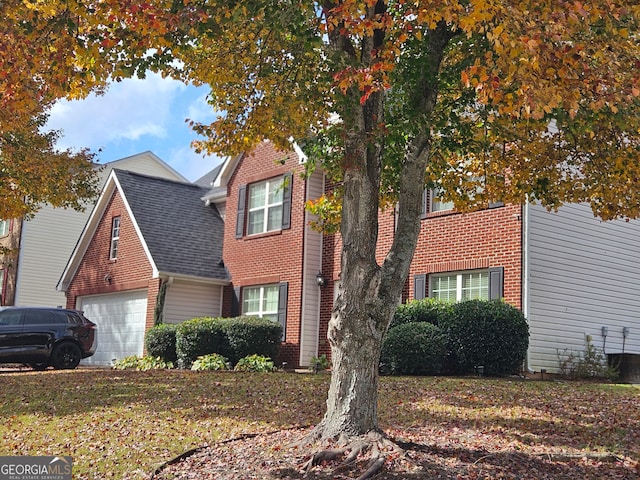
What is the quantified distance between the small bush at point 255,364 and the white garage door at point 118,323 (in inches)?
233

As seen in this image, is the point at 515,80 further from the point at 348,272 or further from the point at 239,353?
the point at 239,353

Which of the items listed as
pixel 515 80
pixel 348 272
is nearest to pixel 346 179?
pixel 348 272

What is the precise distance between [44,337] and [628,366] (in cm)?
1426

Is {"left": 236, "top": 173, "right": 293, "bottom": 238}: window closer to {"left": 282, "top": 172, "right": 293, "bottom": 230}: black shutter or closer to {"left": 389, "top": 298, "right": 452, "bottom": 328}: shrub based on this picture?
{"left": 282, "top": 172, "right": 293, "bottom": 230}: black shutter

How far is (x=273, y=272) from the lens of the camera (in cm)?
2123

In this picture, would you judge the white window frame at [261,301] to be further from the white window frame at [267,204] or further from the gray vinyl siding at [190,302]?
the white window frame at [267,204]

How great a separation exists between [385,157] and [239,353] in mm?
10384

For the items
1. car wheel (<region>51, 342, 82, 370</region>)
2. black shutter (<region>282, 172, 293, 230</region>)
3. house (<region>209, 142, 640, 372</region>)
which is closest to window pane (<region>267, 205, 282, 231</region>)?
house (<region>209, 142, 640, 372</region>)

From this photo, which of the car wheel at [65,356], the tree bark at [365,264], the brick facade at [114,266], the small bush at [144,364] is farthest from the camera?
the brick facade at [114,266]

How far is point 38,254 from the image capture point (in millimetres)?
32562

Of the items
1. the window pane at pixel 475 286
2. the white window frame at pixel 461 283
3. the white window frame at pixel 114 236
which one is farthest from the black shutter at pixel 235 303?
the window pane at pixel 475 286

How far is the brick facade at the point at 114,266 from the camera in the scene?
23078mm

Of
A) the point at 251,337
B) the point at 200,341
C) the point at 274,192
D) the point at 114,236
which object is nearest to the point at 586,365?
the point at 251,337

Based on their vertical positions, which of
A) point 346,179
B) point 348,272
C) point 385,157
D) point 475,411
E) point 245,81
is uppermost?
point 245,81
